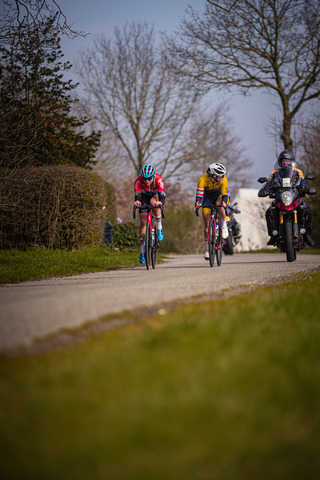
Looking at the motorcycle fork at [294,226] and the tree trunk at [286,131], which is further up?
the tree trunk at [286,131]

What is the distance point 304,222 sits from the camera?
10.8 meters

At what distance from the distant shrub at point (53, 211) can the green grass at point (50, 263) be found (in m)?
0.76

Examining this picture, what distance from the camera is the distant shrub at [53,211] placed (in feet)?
43.0

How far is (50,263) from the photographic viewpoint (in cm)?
1027

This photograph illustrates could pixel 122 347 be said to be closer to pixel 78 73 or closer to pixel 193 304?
pixel 193 304

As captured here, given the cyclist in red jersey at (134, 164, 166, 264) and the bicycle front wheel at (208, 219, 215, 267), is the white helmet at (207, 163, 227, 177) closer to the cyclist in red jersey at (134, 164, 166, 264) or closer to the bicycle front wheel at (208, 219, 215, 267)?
the bicycle front wheel at (208, 219, 215, 267)

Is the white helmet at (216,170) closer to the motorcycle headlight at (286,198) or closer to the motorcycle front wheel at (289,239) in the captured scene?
the motorcycle headlight at (286,198)

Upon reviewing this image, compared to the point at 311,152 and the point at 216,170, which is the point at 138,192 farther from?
the point at 311,152

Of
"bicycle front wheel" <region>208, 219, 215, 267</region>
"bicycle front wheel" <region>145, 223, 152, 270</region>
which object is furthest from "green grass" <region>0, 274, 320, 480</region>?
"bicycle front wheel" <region>208, 219, 215, 267</region>

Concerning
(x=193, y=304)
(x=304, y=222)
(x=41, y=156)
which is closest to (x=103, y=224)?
(x=41, y=156)

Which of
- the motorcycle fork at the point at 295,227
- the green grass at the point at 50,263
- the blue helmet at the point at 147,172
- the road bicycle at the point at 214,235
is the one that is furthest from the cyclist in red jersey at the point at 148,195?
the motorcycle fork at the point at 295,227

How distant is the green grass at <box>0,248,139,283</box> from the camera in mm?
8758

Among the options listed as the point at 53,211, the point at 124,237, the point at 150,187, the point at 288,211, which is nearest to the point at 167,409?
the point at 150,187

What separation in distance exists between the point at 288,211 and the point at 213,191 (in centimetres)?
162
